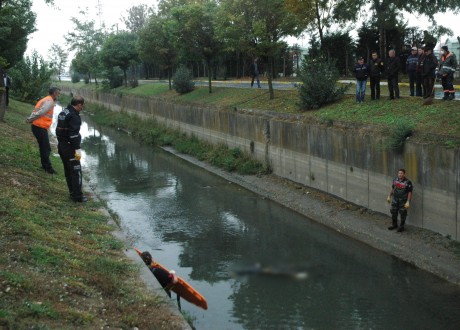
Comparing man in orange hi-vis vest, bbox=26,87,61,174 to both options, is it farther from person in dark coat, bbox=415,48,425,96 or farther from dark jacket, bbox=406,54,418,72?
dark jacket, bbox=406,54,418,72

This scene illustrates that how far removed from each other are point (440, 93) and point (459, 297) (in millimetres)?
8814

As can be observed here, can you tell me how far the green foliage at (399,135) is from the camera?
12.4m

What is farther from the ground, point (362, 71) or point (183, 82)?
point (183, 82)

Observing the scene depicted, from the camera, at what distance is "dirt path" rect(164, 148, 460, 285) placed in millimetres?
10508

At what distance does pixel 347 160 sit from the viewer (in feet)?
47.8

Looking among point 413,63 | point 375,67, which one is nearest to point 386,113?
point 413,63

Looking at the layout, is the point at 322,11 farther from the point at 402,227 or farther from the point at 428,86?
the point at 402,227

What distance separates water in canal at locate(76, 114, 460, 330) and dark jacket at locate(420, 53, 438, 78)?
518cm

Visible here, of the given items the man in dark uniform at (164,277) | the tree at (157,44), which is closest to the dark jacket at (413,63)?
the man in dark uniform at (164,277)

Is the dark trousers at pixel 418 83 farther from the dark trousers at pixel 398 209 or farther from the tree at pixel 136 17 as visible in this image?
the tree at pixel 136 17

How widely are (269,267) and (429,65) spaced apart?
7524mm

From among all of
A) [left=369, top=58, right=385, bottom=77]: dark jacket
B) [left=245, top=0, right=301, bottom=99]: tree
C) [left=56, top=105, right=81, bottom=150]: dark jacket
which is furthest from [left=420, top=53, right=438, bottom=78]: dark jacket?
[left=56, top=105, right=81, bottom=150]: dark jacket

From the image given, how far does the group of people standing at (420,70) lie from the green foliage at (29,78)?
24582 millimetres

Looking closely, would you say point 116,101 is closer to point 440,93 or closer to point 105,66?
point 105,66
